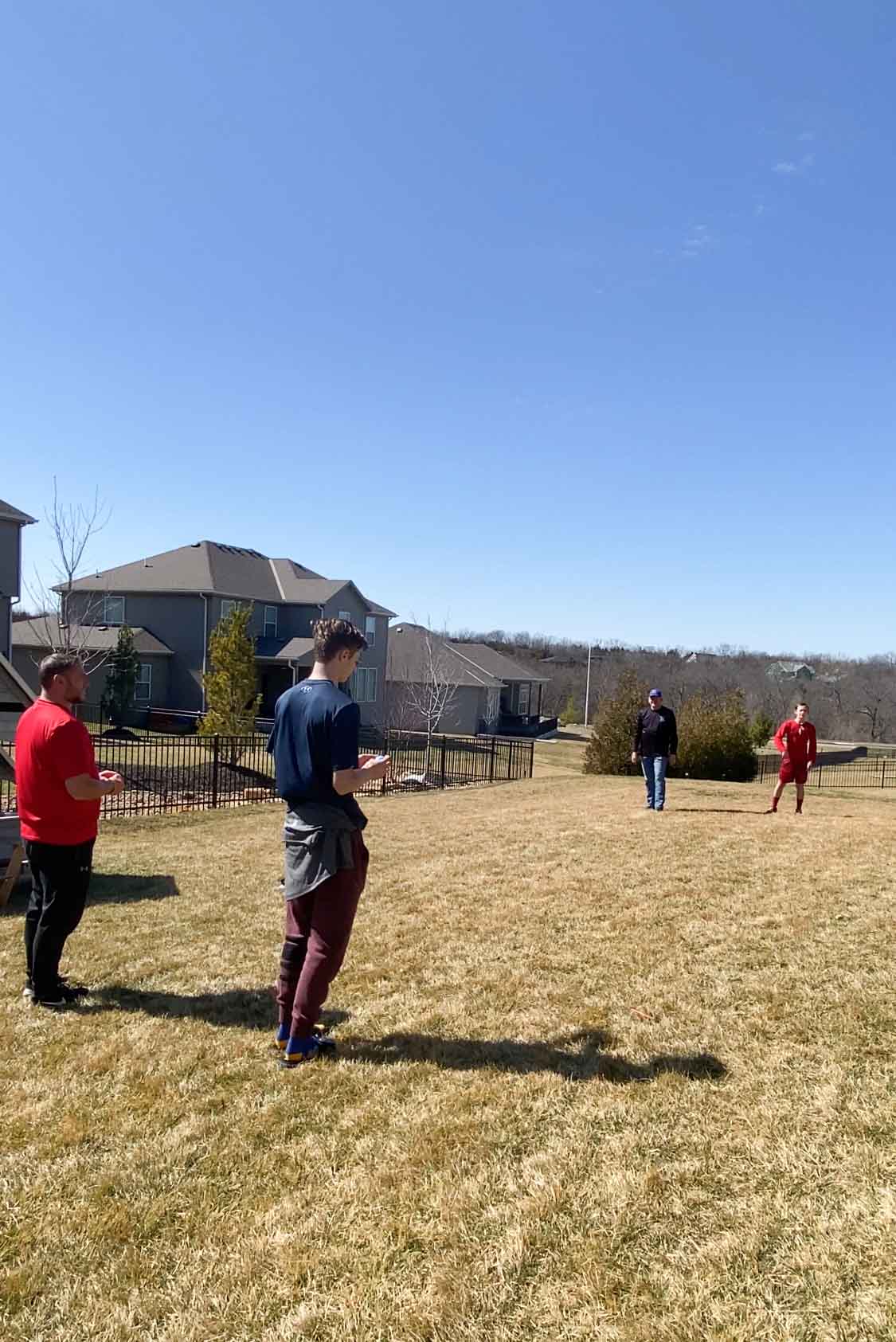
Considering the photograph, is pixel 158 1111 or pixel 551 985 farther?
pixel 551 985

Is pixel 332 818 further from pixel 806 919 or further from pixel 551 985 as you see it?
pixel 806 919

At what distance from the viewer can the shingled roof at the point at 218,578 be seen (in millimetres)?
35875

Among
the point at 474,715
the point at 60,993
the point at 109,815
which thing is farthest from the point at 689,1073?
the point at 474,715

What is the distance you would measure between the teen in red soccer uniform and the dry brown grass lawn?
5346 millimetres

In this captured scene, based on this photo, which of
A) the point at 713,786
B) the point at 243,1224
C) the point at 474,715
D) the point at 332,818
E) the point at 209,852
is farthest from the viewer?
the point at 474,715

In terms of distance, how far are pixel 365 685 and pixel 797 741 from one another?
30.4 m

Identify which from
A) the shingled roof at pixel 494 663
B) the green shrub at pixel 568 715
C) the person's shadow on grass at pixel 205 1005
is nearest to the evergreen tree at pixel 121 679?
the shingled roof at pixel 494 663

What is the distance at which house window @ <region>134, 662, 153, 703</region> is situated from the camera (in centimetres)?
3422

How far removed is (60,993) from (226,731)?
2068 centimetres

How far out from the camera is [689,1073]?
3451 millimetres

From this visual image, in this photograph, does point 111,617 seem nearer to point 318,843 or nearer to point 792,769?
point 792,769

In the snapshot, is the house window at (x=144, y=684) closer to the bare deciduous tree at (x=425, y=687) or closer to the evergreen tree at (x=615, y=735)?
the bare deciduous tree at (x=425, y=687)

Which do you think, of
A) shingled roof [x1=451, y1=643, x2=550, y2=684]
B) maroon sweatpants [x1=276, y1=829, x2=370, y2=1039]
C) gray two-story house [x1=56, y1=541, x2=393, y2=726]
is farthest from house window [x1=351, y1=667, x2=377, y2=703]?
maroon sweatpants [x1=276, y1=829, x2=370, y2=1039]

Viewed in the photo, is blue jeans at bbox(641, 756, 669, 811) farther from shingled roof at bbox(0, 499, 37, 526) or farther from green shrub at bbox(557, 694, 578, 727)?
green shrub at bbox(557, 694, 578, 727)
